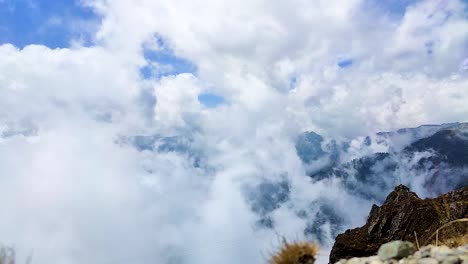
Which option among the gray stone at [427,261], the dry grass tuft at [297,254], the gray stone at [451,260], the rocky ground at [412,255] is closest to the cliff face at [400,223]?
the rocky ground at [412,255]

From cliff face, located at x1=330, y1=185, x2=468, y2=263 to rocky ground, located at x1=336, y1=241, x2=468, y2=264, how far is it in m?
12.9

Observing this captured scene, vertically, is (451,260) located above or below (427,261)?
below

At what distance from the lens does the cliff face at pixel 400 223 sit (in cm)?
2519

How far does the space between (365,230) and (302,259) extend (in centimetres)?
1927

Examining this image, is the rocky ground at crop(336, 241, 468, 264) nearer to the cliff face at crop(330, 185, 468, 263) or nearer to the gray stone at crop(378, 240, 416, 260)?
the gray stone at crop(378, 240, 416, 260)

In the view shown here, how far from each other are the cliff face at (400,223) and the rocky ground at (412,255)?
42.4 feet

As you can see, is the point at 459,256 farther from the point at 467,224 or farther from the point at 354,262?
the point at 467,224

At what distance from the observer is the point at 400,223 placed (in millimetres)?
29219

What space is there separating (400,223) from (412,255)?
18.3 m

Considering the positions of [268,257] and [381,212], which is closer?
[268,257]

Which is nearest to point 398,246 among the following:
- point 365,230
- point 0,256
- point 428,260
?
point 428,260

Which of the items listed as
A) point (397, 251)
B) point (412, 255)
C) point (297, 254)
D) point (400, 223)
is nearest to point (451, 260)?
point (412, 255)

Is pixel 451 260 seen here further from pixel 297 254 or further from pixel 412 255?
Answer: pixel 297 254

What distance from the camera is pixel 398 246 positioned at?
477 inches
